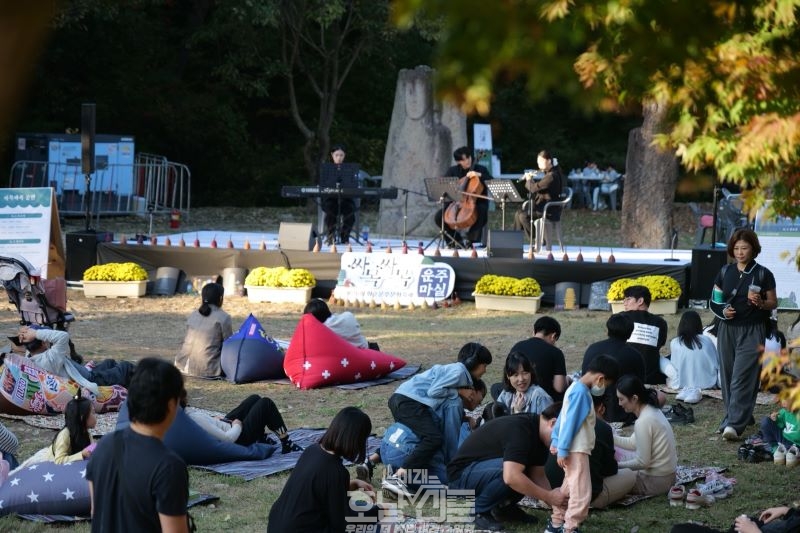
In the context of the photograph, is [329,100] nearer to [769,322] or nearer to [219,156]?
[219,156]

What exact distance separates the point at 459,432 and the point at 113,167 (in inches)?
732

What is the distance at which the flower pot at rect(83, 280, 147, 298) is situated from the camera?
15.3 meters

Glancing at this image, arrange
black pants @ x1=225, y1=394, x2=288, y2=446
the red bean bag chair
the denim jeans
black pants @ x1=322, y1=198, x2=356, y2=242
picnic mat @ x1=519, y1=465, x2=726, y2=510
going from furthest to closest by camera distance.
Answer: black pants @ x1=322, y1=198, x2=356, y2=242 < the red bean bag chair < black pants @ x1=225, y1=394, x2=288, y2=446 < picnic mat @ x1=519, y1=465, x2=726, y2=510 < the denim jeans

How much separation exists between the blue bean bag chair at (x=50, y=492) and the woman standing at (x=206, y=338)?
12.6ft

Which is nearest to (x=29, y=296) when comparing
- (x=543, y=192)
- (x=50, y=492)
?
(x=50, y=492)

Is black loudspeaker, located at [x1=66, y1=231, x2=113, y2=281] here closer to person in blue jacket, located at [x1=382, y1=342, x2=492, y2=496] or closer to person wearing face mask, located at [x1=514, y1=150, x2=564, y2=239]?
person wearing face mask, located at [x1=514, y1=150, x2=564, y2=239]

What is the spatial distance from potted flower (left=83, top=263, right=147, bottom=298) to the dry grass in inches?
8.4

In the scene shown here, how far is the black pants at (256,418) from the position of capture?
782 cm

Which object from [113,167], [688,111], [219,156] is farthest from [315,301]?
[219,156]

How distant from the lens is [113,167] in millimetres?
24219

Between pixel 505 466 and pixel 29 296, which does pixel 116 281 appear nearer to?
pixel 29 296

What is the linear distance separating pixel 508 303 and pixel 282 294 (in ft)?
9.72

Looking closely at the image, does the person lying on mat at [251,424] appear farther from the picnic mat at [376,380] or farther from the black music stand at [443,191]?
the black music stand at [443,191]

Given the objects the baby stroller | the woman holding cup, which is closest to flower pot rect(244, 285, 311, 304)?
the baby stroller
